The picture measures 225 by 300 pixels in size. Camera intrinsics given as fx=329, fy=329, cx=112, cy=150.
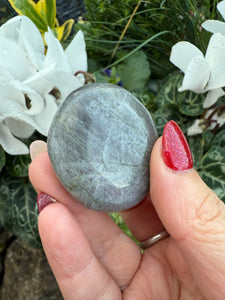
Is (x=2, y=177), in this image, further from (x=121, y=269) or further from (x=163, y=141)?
(x=163, y=141)

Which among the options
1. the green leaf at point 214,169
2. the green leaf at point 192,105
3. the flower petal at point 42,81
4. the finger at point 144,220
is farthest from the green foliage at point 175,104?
the flower petal at point 42,81

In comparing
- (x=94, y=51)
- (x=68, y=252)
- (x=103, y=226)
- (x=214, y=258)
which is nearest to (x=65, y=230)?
(x=68, y=252)

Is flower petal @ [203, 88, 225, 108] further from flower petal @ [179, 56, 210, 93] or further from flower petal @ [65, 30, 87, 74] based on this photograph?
flower petal @ [65, 30, 87, 74]

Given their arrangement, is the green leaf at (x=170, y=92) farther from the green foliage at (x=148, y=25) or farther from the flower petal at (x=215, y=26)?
the flower petal at (x=215, y=26)

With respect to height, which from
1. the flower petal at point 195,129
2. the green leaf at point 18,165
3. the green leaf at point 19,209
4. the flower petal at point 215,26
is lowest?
the green leaf at point 19,209

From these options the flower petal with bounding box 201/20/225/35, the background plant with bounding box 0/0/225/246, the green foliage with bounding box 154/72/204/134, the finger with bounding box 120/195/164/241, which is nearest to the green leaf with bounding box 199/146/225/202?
the background plant with bounding box 0/0/225/246

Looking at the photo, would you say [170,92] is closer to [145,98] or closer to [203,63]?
[145,98]

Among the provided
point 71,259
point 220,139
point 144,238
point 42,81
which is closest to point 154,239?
point 144,238
